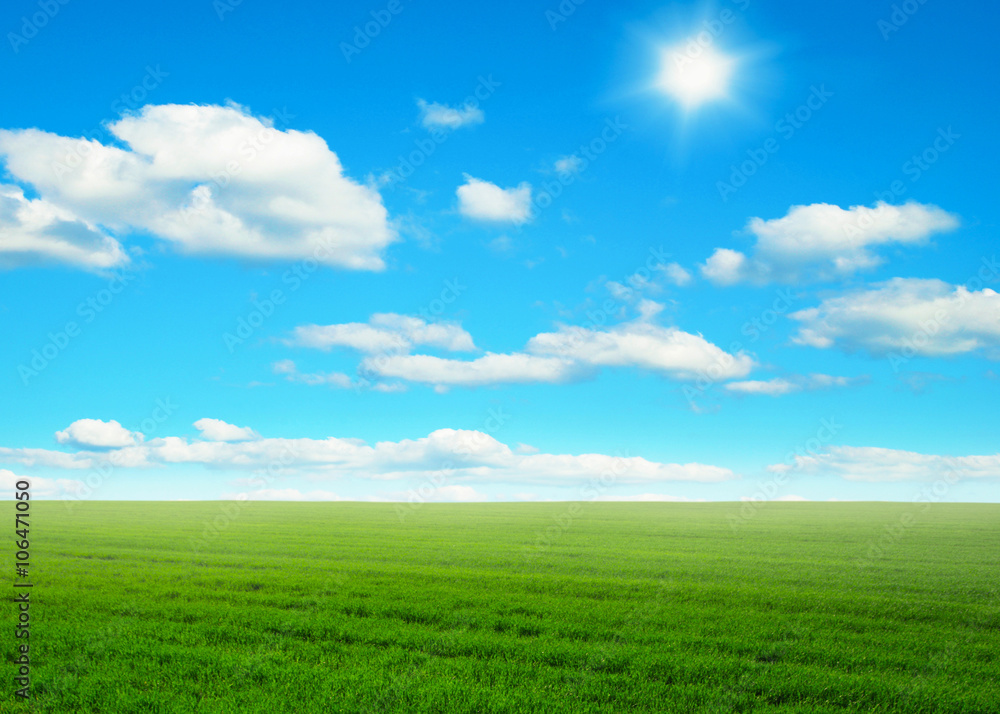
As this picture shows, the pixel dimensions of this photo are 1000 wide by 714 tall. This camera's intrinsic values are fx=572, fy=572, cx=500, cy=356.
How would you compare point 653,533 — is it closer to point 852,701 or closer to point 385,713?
point 852,701

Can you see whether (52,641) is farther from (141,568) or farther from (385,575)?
(141,568)

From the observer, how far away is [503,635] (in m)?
12.9

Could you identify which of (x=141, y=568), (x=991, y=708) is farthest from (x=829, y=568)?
(x=141, y=568)

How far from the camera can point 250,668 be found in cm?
1048

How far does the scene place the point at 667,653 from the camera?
11.7 metres

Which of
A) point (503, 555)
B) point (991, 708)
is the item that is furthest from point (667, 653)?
point (503, 555)

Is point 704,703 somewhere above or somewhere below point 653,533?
above

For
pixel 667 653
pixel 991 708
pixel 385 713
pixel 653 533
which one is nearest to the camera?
pixel 385 713

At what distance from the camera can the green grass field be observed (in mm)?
9688

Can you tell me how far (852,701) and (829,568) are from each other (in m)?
18.0

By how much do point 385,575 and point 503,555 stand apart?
26.4 ft

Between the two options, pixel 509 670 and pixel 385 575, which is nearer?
pixel 509 670

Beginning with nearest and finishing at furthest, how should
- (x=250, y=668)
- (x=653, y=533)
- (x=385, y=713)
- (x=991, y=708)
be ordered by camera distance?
(x=385, y=713) → (x=991, y=708) → (x=250, y=668) → (x=653, y=533)

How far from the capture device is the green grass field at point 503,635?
31.8 feet
